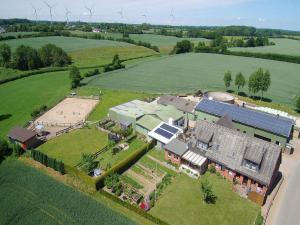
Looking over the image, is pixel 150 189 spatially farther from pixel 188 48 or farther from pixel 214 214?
pixel 188 48

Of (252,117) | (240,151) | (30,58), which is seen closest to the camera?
(240,151)

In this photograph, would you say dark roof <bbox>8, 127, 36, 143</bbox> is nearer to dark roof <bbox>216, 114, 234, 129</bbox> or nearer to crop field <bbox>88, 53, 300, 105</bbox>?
dark roof <bbox>216, 114, 234, 129</bbox>

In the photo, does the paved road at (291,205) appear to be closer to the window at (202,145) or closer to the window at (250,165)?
the window at (250,165)

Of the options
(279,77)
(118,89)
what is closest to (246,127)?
(118,89)

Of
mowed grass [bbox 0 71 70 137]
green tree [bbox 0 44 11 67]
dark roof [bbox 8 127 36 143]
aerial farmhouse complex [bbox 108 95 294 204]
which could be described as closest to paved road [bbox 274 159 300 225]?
aerial farmhouse complex [bbox 108 95 294 204]

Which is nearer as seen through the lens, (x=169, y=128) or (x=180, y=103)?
(x=169, y=128)

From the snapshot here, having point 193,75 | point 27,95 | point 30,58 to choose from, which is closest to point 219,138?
point 27,95

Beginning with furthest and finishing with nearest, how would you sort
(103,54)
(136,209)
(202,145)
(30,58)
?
(103,54), (30,58), (202,145), (136,209)

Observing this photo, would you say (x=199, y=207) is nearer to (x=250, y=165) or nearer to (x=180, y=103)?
(x=250, y=165)
